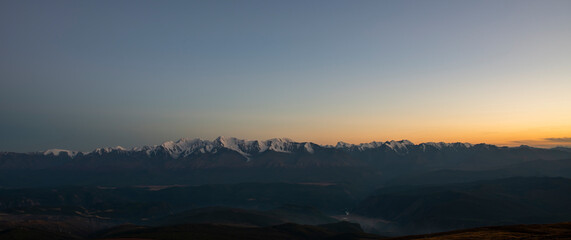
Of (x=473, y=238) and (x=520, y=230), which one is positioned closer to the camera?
(x=473, y=238)

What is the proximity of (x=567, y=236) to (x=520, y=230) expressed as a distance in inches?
1062

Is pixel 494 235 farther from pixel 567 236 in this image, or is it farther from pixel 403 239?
pixel 403 239

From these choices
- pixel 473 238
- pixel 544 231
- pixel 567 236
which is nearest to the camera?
pixel 567 236

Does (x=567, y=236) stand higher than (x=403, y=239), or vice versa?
(x=567, y=236)

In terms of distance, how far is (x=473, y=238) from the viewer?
353 feet

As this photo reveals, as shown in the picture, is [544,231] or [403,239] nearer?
[544,231]

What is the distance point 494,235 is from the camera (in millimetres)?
112812

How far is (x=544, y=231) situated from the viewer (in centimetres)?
11912

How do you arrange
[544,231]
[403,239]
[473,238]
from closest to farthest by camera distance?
[473,238] → [544,231] → [403,239]

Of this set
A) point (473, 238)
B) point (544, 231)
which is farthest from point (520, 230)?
point (473, 238)

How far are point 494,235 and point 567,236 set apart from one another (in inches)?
675

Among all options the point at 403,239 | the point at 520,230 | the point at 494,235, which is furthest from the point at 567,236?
the point at 403,239

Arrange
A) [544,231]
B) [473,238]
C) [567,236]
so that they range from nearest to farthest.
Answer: [567,236], [473,238], [544,231]

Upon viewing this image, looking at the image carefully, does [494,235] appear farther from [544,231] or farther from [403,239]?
[403,239]
